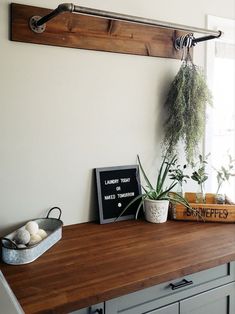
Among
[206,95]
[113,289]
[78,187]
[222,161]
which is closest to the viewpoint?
[113,289]

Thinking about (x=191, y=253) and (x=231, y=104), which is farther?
(x=231, y=104)

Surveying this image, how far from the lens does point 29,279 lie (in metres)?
1.19

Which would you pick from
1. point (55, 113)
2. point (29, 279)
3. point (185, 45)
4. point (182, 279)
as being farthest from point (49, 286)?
point (185, 45)

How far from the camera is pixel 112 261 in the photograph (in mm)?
1331

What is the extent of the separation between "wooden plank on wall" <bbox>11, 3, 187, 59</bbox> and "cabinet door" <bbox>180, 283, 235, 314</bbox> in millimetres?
1224

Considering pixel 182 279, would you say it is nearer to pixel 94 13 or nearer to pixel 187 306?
pixel 187 306

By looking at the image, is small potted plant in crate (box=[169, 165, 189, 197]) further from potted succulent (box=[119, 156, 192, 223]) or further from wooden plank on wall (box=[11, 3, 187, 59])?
wooden plank on wall (box=[11, 3, 187, 59])

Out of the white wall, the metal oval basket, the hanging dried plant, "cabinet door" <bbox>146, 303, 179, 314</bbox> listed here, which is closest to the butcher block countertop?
the metal oval basket

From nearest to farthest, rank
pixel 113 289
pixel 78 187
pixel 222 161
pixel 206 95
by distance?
1. pixel 113 289
2. pixel 78 187
3. pixel 206 95
4. pixel 222 161

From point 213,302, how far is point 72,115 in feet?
3.51

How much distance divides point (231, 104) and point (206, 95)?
541 millimetres

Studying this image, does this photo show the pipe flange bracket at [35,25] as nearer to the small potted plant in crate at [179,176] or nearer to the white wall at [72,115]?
the white wall at [72,115]

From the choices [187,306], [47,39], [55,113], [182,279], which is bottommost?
[187,306]

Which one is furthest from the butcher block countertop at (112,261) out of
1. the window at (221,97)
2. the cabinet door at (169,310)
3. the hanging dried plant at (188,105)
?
the window at (221,97)
